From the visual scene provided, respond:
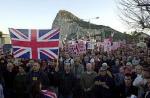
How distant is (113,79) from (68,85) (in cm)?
140

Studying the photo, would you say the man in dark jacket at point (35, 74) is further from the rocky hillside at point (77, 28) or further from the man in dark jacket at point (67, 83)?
the rocky hillside at point (77, 28)

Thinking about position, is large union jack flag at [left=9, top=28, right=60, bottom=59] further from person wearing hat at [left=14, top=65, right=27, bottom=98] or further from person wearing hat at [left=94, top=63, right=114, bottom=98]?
person wearing hat at [left=94, top=63, right=114, bottom=98]

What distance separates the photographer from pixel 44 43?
12.4 meters

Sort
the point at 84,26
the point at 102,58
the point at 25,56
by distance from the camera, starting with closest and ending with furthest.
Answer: the point at 25,56, the point at 102,58, the point at 84,26

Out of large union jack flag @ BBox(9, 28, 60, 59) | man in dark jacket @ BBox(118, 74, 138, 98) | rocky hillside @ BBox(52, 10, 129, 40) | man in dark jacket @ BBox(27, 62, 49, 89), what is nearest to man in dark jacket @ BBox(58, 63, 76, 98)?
man in dark jacket @ BBox(27, 62, 49, 89)

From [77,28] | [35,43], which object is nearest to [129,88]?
[35,43]

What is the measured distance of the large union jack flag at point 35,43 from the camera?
12250 mm

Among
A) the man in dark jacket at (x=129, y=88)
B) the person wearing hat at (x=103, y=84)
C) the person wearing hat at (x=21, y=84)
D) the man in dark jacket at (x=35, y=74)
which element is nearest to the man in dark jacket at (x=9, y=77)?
the person wearing hat at (x=21, y=84)

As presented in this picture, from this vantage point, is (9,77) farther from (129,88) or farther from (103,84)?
(129,88)

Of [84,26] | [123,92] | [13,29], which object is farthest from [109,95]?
[84,26]

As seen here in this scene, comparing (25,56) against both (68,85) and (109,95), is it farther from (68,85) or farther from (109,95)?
(109,95)

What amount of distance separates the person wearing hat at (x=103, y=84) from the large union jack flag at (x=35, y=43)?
1.90 meters

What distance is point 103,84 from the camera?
1358 cm

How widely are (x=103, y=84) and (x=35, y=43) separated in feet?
8.37
